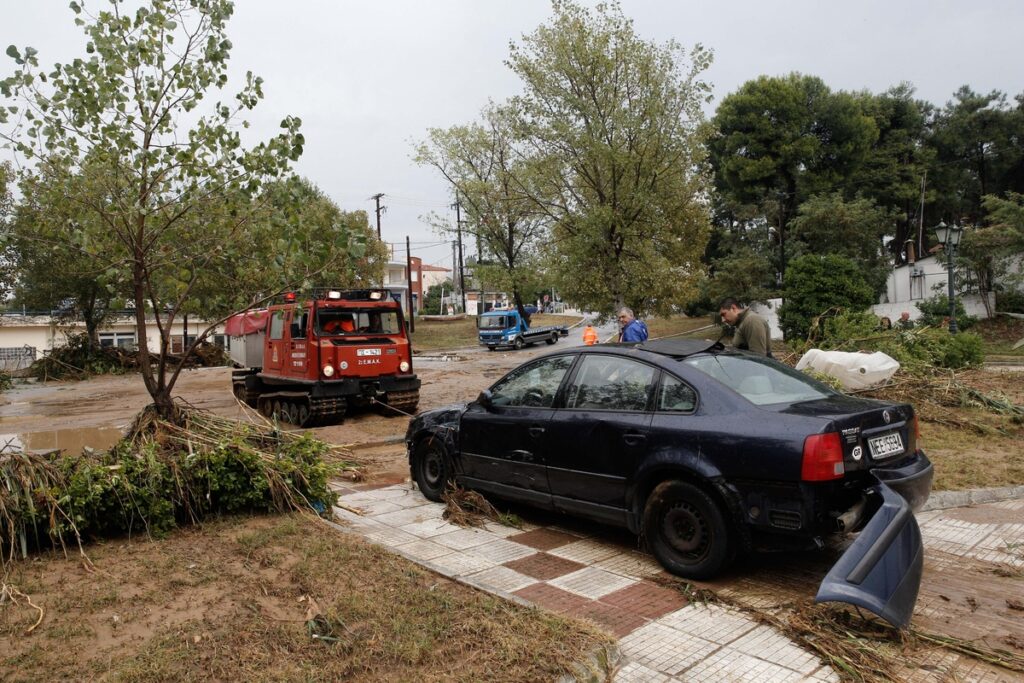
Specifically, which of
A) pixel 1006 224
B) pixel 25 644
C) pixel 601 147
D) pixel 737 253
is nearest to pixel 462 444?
pixel 25 644

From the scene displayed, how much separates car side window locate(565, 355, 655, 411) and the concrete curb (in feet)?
9.69

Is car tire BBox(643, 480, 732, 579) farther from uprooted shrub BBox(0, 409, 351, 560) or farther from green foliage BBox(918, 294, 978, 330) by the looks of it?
green foliage BBox(918, 294, 978, 330)

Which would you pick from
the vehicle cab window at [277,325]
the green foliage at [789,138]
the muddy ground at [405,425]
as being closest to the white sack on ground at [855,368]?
the muddy ground at [405,425]

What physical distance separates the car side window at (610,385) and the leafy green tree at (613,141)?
1299cm

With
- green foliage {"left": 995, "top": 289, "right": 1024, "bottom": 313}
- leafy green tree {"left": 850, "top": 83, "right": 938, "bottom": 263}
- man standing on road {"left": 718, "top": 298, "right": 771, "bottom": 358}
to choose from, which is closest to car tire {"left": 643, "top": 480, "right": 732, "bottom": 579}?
man standing on road {"left": 718, "top": 298, "right": 771, "bottom": 358}

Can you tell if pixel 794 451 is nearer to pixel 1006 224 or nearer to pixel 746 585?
pixel 746 585

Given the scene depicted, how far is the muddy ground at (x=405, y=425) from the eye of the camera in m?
3.87

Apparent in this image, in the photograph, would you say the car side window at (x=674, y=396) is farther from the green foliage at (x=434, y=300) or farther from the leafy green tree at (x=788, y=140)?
the green foliage at (x=434, y=300)

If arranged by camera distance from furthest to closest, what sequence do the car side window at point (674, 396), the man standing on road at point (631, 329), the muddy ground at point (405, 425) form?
the man standing on road at point (631, 329) → the car side window at point (674, 396) → the muddy ground at point (405, 425)

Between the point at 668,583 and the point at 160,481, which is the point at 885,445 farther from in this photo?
the point at 160,481

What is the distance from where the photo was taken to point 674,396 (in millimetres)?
4723

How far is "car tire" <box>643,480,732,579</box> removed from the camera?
4.26 m

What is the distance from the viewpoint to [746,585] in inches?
173

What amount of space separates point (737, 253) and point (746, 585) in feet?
110
